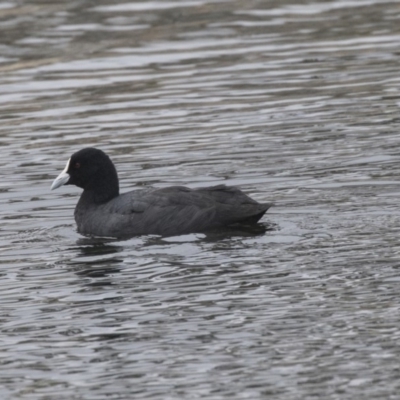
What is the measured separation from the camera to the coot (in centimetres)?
1123

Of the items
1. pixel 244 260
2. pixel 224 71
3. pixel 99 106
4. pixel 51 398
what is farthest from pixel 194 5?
pixel 51 398

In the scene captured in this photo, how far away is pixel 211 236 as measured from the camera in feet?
36.3

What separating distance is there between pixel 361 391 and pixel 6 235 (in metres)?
5.50

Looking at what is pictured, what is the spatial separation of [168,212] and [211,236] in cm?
48

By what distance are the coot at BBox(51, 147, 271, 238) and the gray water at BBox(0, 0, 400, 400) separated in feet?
0.52

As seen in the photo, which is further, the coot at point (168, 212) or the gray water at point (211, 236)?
the coot at point (168, 212)

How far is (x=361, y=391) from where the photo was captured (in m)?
6.70

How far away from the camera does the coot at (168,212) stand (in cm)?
1123

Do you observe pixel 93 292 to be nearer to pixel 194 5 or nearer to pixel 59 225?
pixel 59 225

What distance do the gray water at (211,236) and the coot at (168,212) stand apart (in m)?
0.16

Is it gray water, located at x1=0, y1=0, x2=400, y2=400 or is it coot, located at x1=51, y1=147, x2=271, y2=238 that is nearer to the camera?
gray water, located at x1=0, y1=0, x2=400, y2=400

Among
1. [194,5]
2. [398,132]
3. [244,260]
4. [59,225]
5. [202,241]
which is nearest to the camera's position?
[244,260]

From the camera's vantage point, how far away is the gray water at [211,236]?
7.36 m

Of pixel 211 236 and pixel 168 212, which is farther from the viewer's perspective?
pixel 168 212
